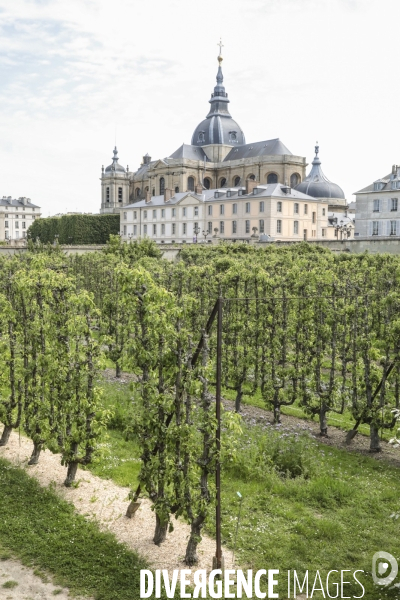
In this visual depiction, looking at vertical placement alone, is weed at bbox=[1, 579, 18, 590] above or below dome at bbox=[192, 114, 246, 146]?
below

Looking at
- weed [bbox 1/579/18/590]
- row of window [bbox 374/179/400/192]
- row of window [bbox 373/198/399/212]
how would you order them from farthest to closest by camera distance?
row of window [bbox 373/198/399/212]
row of window [bbox 374/179/400/192]
weed [bbox 1/579/18/590]

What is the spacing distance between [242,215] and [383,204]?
1917 cm

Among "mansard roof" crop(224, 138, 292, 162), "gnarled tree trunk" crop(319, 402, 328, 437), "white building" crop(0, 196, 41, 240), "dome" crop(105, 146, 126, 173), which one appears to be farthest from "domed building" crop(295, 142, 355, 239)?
"gnarled tree trunk" crop(319, 402, 328, 437)

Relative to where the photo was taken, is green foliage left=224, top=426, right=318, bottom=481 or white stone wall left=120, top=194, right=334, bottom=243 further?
white stone wall left=120, top=194, right=334, bottom=243

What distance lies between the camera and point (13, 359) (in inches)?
469

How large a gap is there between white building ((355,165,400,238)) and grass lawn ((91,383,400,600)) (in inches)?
1719

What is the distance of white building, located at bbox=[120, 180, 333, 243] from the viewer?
66688mm

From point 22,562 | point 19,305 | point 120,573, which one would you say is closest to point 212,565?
point 120,573

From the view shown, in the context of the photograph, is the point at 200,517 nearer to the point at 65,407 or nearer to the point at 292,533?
the point at 292,533

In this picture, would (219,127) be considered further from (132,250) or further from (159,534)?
(159,534)

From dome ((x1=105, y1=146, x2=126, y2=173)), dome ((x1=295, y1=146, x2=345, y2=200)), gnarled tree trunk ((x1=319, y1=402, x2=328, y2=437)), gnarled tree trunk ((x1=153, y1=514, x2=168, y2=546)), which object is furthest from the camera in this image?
dome ((x1=105, y1=146, x2=126, y2=173))

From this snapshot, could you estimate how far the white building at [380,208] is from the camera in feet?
172

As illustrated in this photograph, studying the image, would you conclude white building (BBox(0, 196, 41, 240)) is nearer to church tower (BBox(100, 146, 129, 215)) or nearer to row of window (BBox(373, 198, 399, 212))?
church tower (BBox(100, 146, 129, 215))

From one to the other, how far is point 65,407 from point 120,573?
126 inches
